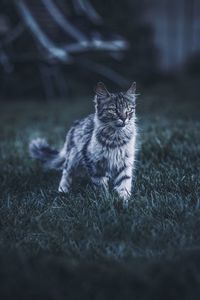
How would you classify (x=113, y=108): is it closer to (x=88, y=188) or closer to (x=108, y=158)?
(x=108, y=158)

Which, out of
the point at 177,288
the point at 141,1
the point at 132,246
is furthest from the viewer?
the point at 141,1

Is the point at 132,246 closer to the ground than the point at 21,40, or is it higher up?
closer to the ground

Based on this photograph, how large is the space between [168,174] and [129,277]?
6.09 feet

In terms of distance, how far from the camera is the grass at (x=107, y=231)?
8.41ft

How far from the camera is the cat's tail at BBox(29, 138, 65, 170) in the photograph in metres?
5.07

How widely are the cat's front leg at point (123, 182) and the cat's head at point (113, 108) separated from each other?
1.31 ft

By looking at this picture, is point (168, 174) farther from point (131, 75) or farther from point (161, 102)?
point (131, 75)

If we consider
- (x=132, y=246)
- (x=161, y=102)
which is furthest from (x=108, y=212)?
(x=161, y=102)

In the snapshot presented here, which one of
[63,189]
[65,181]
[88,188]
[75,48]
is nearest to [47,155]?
[65,181]

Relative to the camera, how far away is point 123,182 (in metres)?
4.22

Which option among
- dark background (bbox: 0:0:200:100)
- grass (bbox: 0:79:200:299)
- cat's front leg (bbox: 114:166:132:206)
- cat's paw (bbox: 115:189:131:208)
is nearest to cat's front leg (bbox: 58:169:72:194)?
grass (bbox: 0:79:200:299)

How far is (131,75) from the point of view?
11695 mm

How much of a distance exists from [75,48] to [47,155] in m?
5.13

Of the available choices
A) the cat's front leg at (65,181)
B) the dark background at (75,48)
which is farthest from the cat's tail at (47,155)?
the dark background at (75,48)
